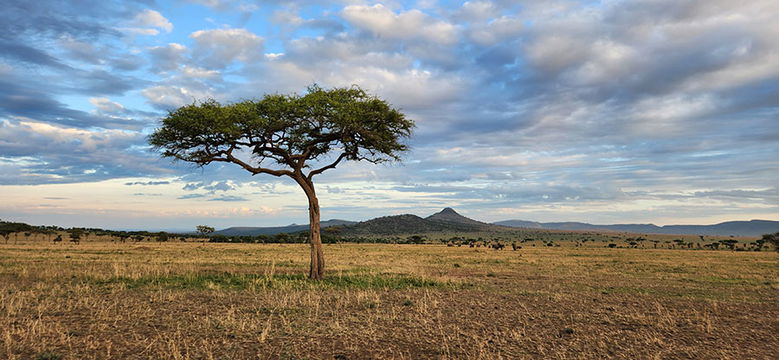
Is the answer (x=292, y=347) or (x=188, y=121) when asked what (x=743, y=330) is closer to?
(x=292, y=347)

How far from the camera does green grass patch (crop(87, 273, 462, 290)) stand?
19.0 meters

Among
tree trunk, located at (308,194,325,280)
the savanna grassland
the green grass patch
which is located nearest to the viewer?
the savanna grassland

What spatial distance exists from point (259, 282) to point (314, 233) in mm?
3910

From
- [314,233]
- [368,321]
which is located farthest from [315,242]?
[368,321]

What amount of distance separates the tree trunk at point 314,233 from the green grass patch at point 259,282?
54 cm

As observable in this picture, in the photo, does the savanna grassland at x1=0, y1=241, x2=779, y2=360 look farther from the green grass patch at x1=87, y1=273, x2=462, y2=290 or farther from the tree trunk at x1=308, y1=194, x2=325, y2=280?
the tree trunk at x1=308, y1=194, x2=325, y2=280

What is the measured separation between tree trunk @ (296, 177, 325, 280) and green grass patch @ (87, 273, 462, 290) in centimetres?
54

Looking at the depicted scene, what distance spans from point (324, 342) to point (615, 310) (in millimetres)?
9850

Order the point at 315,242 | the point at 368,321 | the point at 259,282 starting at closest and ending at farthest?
the point at 368,321 < the point at 259,282 < the point at 315,242

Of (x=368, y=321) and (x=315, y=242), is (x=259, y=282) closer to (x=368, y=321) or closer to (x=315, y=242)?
(x=315, y=242)

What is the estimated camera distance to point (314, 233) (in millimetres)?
22984

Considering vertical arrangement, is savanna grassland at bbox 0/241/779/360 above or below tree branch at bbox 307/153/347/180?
below

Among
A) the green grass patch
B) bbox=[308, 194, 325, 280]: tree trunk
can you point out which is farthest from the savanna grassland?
bbox=[308, 194, 325, 280]: tree trunk

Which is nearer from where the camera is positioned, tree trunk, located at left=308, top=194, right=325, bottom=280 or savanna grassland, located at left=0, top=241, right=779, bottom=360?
savanna grassland, located at left=0, top=241, right=779, bottom=360
